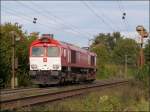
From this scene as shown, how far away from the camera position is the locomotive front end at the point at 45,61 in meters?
34.4

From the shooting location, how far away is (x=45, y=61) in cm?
3528

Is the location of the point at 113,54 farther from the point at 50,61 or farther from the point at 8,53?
the point at 50,61

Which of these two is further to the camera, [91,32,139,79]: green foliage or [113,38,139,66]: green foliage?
[113,38,139,66]: green foliage

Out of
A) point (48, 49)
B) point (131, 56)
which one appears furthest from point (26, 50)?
point (131, 56)

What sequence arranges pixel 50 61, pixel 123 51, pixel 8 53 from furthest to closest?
pixel 123 51
pixel 8 53
pixel 50 61

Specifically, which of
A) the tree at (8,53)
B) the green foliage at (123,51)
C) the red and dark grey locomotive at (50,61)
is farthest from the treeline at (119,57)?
the tree at (8,53)

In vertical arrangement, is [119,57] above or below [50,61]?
above

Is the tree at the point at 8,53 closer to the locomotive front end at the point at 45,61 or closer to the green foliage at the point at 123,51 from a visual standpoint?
the locomotive front end at the point at 45,61

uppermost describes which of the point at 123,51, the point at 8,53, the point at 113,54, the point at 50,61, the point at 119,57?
the point at 123,51

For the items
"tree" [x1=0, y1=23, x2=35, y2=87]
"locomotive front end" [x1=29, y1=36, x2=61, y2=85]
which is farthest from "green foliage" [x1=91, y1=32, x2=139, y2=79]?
"locomotive front end" [x1=29, y1=36, x2=61, y2=85]

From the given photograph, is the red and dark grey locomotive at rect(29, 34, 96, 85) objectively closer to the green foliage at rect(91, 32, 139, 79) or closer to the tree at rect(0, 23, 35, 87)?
the tree at rect(0, 23, 35, 87)

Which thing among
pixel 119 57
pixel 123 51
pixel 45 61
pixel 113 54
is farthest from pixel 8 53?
pixel 123 51

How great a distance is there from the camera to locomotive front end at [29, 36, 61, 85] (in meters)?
34.4

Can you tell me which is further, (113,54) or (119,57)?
(113,54)
